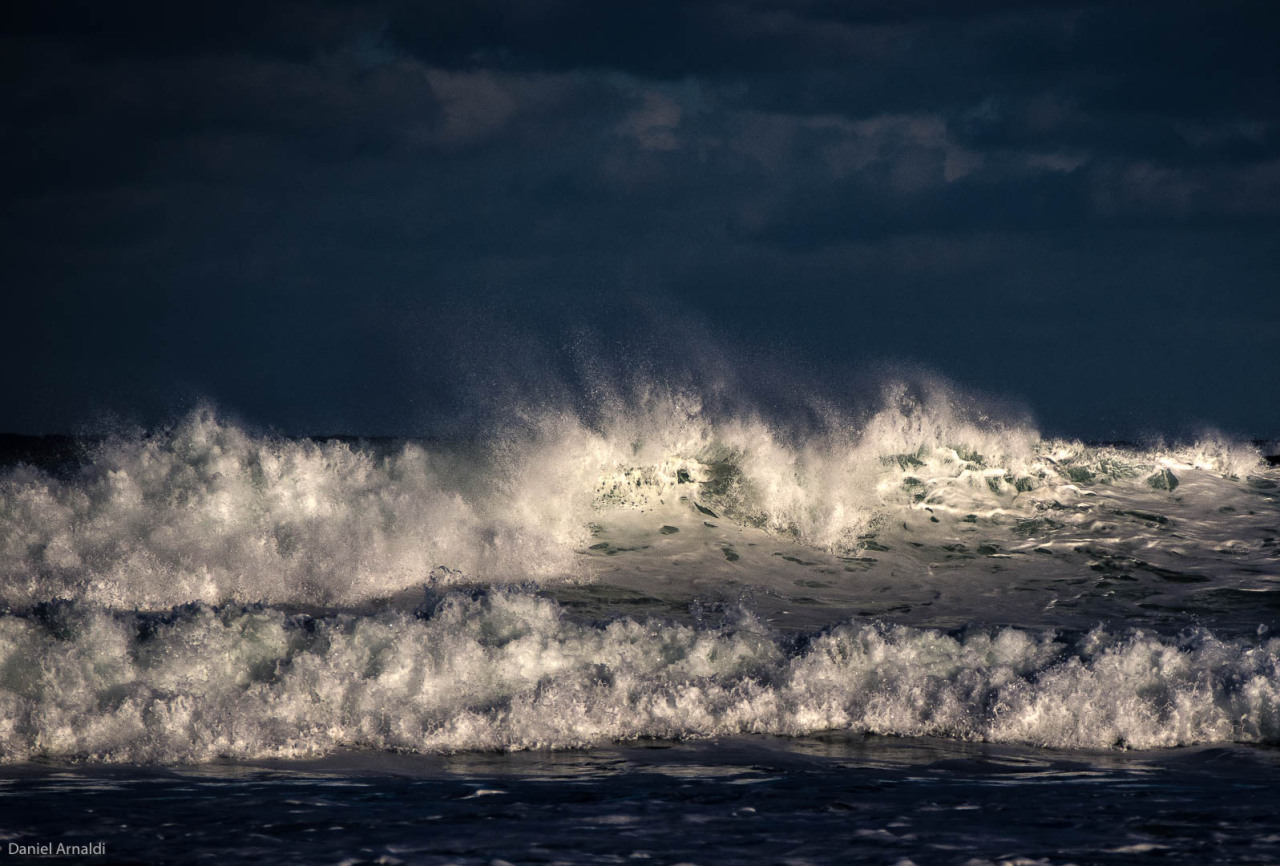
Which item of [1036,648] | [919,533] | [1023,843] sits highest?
[919,533]

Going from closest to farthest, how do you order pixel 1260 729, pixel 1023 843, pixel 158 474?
pixel 1023 843
pixel 1260 729
pixel 158 474

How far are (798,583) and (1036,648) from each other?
413 centimetres

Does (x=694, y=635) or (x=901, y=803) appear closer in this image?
(x=901, y=803)

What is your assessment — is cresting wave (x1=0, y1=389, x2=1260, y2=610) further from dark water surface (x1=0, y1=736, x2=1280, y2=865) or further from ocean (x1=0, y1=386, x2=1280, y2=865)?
dark water surface (x1=0, y1=736, x2=1280, y2=865)

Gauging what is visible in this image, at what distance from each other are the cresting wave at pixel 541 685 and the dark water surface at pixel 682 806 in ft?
0.91

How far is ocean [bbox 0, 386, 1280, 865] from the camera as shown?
5.37 metres

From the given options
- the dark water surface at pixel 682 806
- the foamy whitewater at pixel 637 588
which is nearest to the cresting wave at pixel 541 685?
the foamy whitewater at pixel 637 588

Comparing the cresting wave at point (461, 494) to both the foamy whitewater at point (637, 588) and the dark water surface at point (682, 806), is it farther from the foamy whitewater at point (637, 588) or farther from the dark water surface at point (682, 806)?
the dark water surface at point (682, 806)

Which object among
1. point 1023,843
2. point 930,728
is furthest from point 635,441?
point 1023,843

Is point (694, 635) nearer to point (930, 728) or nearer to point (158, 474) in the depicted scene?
point (930, 728)

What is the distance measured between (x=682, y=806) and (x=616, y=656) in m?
2.29

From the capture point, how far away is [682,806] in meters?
5.62

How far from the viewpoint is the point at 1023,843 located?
5059 mm

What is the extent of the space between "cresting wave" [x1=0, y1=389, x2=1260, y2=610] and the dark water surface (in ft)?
16.6
